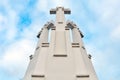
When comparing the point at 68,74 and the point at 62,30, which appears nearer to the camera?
the point at 68,74

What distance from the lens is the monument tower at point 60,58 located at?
15.6 m

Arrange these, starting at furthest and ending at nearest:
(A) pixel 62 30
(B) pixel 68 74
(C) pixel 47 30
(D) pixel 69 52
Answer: (C) pixel 47 30, (A) pixel 62 30, (D) pixel 69 52, (B) pixel 68 74

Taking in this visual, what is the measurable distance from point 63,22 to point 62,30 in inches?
53.3

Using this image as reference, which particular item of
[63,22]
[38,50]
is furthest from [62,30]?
[38,50]

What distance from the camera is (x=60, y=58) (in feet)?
55.2

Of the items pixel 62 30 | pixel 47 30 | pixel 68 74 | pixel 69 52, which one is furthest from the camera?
pixel 47 30

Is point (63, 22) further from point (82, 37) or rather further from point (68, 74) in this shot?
point (68, 74)

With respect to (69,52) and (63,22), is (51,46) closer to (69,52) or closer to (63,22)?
(69,52)

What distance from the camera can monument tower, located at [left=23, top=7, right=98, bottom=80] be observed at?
15.6 meters

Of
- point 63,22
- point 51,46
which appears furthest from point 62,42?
point 63,22

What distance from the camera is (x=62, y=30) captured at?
64.2 feet

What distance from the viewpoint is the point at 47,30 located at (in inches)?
832

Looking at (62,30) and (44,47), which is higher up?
(62,30)

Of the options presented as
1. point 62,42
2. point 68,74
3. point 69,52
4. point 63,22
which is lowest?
point 68,74
